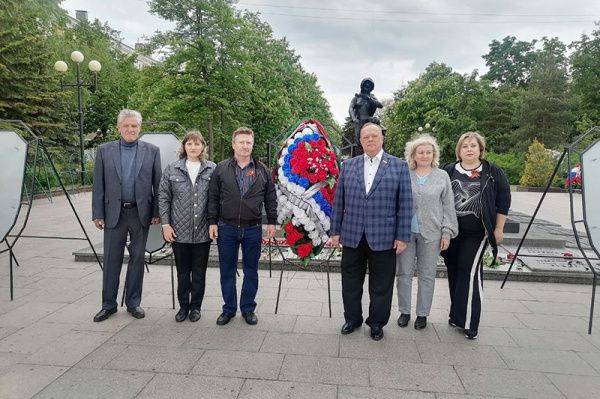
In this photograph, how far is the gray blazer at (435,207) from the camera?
3455 millimetres

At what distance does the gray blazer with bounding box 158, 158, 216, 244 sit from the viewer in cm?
365

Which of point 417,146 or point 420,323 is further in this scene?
point 420,323

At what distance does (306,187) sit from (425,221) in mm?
1148

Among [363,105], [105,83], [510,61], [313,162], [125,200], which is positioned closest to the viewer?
[125,200]

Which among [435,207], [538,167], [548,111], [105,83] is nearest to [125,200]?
[435,207]

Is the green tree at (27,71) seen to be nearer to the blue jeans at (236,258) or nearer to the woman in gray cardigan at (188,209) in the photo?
the woman in gray cardigan at (188,209)

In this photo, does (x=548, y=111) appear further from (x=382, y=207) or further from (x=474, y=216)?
(x=382, y=207)

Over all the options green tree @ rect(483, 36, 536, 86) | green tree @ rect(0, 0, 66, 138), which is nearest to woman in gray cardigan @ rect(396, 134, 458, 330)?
green tree @ rect(0, 0, 66, 138)

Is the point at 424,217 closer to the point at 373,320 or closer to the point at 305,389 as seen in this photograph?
the point at 373,320

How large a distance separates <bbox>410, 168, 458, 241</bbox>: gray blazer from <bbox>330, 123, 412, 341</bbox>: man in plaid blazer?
244mm

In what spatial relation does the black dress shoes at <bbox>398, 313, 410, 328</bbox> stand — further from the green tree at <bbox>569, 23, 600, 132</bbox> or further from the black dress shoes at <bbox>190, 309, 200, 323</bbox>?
the green tree at <bbox>569, 23, 600, 132</bbox>

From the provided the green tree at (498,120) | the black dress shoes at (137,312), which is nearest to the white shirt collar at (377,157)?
the black dress shoes at (137,312)

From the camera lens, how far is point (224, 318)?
378 cm

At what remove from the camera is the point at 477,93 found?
32875 millimetres
